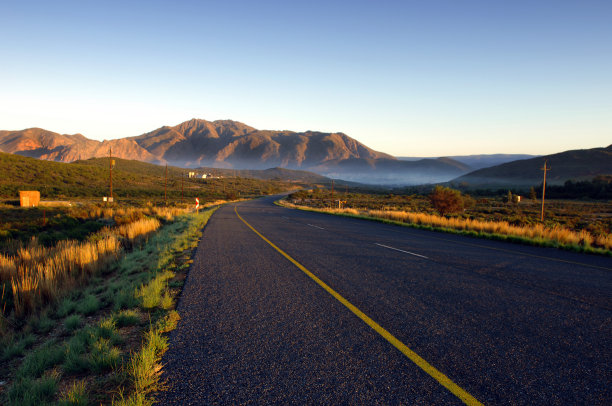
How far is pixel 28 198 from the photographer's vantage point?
3525cm

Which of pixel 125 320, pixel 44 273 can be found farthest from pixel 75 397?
pixel 44 273

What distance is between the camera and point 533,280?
6.58 m

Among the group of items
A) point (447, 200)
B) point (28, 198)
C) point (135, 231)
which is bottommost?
point (28, 198)

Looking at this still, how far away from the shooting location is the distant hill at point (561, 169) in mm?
111250

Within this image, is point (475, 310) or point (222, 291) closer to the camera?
point (475, 310)

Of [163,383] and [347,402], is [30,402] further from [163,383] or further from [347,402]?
[347,402]

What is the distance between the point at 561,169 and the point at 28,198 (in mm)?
156807

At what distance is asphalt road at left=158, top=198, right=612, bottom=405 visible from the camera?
9.22ft

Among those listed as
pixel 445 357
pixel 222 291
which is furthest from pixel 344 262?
pixel 445 357

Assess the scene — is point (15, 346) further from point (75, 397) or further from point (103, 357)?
point (75, 397)

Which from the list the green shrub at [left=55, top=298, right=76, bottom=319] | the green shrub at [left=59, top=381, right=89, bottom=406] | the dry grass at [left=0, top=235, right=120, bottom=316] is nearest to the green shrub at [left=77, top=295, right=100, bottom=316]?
the green shrub at [left=55, top=298, right=76, bottom=319]

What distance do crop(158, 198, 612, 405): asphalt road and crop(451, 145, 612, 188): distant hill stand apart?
125094mm

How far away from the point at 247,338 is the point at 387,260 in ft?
17.9

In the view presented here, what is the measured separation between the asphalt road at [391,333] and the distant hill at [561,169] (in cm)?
12509
